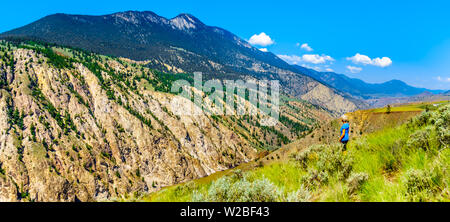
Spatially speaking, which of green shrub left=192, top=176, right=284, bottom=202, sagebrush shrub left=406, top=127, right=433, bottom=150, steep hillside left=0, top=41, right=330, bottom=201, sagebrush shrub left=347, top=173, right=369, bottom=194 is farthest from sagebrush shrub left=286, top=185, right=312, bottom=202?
steep hillside left=0, top=41, right=330, bottom=201

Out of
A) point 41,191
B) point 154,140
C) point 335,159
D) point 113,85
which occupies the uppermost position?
point 113,85

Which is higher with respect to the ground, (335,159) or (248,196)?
(335,159)

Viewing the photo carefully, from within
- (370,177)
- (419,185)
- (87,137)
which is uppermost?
(419,185)

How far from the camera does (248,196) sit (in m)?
4.23

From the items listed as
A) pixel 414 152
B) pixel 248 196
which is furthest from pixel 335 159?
pixel 248 196

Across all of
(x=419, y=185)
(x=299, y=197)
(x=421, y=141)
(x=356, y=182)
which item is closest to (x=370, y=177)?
(x=356, y=182)

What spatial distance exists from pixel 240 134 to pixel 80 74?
12436 cm

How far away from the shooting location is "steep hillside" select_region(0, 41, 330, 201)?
270 ft

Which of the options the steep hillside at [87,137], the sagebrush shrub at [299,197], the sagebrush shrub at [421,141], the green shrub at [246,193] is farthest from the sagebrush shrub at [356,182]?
the steep hillside at [87,137]

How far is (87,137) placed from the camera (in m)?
104

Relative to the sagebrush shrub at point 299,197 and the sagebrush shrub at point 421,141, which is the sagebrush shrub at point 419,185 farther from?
the sagebrush shrub at point 421,141

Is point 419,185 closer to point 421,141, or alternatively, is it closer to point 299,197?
point 299,197

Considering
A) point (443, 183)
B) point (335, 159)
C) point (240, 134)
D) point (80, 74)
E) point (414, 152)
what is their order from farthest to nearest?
1. point (240, 134)
2. point (80, 74)
3. point (335, 159)
4. point (414, 152)
5. point (443, 183)
